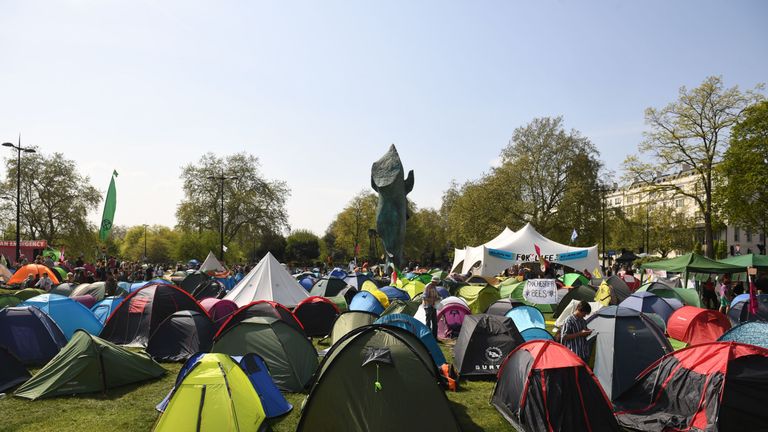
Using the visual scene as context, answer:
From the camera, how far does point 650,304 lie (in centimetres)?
1401

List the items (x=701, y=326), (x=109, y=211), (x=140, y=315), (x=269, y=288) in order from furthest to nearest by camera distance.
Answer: (x=109, y=211) → (x=269, y=288) → (x=701, y=326) → (x=140, y=315)

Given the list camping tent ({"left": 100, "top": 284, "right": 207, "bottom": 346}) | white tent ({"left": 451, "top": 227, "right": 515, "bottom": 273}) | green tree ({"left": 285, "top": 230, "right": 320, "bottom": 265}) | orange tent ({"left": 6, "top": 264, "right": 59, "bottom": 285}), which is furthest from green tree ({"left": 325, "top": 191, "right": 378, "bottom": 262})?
camping tent ({"left": 100, "top": 284, "right": 207, "bottom": 346})

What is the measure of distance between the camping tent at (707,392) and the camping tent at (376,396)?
288 cm

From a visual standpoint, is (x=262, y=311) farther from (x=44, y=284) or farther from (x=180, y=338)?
(x=44, y=284)

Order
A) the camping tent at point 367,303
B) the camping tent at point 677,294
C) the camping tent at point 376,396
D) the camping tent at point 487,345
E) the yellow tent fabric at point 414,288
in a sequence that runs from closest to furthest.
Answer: the camping tent at point 376,396, the camping tent at point 487,345, the camping tent at point 367,303, the camping tent at point 677,294, the yellow tent fabric at point 414,288

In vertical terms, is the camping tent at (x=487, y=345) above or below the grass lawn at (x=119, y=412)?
above

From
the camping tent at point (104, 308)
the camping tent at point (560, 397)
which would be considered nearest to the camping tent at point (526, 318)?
the camping tent at point (560, 397)

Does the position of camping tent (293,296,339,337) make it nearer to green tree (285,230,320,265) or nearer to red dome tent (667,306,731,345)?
red dome tent (667,306,731,345)

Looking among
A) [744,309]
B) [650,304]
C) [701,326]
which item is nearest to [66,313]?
[650,304]

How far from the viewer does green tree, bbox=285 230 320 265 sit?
6690 cm

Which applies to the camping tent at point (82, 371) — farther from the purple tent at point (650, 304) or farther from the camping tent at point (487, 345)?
the purple tent at point (650, 304)

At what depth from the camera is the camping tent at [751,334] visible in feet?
28.8

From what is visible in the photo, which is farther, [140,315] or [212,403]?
[140,315]

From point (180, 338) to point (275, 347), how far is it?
118 inches
